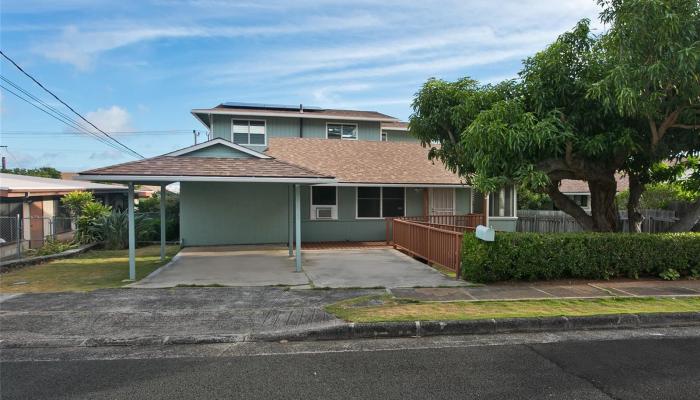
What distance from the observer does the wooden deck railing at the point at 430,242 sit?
33.6 feet

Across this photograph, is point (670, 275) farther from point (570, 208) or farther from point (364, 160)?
point (364, 160)

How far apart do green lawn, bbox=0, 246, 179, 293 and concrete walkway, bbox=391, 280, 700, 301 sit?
6.28m

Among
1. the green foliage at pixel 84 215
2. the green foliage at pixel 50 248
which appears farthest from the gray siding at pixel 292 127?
the green foliage at pixel 50 248

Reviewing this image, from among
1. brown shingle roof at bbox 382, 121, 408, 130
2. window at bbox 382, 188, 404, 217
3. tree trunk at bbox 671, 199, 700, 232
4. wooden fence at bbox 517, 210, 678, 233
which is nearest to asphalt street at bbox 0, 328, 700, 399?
tree trunk at bbox 671, 199, 700, 232

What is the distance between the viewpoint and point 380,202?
17156 mm

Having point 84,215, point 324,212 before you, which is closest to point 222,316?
point 324,212

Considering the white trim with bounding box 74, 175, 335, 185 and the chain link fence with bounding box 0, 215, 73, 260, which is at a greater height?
the white trim with bounding box 74, 175, 335, 185

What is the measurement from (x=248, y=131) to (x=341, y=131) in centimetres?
482

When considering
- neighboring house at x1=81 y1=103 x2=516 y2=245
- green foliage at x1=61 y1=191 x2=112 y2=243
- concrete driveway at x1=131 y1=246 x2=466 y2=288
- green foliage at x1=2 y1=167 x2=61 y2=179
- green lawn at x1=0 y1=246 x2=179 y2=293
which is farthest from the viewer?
green foliage at x1=2 y1=167 x2=61 y2=179

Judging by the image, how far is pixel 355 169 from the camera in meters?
16.9

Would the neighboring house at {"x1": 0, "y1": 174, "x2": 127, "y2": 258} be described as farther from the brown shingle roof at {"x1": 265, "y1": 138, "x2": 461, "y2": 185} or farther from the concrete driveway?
the brown shingle roof at {"x1": 265, "y1": 138, "x2": 461, "y2": 185}

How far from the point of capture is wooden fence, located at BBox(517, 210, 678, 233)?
1282 cm

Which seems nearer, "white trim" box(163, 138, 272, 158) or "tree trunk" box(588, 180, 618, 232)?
"tree trunk" box(588, 180, 618, 232)

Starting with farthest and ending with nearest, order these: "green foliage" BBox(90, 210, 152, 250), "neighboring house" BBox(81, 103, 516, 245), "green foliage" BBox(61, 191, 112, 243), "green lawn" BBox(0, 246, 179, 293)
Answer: "green foliage" BBox(61, 191, 112, 243) < "green foliage" BBox(90, 210, 152, 250) < "neighboring house" BBox(81, 103, 516, 245) < "green lawn" BBox(0, 246, 179, 293)
